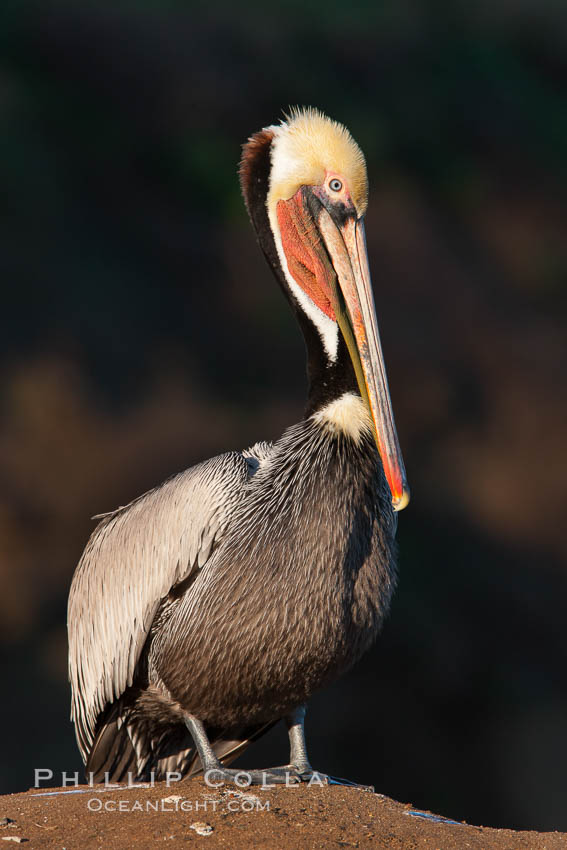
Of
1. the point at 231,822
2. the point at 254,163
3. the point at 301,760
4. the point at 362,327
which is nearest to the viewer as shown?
the point at 231,822

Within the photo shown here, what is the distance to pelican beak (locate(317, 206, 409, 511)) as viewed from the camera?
217 centimetres

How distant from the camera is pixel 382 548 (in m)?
2.31

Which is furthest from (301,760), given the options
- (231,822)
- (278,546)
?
(231,822)

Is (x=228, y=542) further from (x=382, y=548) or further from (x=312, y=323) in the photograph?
(x=312, y=323)

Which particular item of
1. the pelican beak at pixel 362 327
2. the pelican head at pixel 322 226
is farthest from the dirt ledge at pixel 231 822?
the pelican head at pixel 322 226

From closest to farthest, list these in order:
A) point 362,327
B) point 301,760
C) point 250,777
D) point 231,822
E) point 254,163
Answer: point 231,822 < point 250,777 < point 362,327 < point 301,760 < point 254,163

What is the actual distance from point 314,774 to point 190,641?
17.1 inches

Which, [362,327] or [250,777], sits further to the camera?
[362,327]

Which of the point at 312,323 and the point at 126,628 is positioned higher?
the point at 312,323

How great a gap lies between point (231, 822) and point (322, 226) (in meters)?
1.39

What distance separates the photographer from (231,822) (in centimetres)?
172

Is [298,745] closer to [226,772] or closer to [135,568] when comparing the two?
[226,772]

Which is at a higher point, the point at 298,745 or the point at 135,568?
the point at 135,568

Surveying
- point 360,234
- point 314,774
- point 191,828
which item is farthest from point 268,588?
point 360,234
